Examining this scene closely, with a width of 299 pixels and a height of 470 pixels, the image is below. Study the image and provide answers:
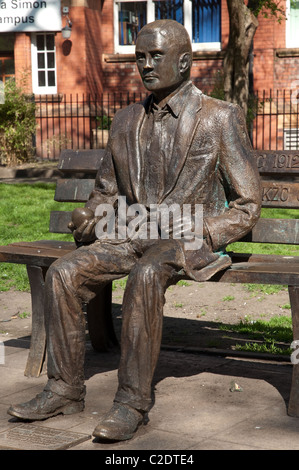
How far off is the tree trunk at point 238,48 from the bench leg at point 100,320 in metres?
9.36

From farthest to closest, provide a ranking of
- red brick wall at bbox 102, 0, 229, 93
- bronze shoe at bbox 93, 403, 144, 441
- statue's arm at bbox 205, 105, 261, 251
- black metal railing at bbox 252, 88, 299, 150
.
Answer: red brick wall at bbox 102, 0, 229, 93
black metal railing at bbox 252, 88, 299, 150
statue's arm at bbox 205, 105, 261, 251
bronze shoe at bbox 93, 403, 144, 441

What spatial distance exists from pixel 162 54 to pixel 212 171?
71 centimetres

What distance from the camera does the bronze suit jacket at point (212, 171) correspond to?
15.0 feet

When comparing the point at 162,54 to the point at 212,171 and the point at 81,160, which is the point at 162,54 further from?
the point at 81,160

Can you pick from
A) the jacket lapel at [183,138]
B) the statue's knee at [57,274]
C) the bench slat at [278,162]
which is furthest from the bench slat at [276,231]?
the statue's knee at [57,274]

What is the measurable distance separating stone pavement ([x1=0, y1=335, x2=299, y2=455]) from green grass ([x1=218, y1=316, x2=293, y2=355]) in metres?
0.24

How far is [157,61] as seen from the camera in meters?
4.68

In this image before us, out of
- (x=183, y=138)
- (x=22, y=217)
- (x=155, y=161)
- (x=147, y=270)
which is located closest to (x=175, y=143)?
(x=183, y=138)

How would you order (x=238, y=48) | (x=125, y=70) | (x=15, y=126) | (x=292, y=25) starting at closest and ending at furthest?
(x=238, y=48) → (x=15, y=126) → (x=292, y=25) → (x=125, y=70)

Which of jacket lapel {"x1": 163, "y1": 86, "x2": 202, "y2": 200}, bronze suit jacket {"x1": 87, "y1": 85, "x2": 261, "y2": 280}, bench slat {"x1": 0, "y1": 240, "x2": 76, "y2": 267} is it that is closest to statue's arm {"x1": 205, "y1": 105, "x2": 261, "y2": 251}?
bronze suit jacket {"x1": 87, "y1": 85, "x2": 261, "y2": 280}

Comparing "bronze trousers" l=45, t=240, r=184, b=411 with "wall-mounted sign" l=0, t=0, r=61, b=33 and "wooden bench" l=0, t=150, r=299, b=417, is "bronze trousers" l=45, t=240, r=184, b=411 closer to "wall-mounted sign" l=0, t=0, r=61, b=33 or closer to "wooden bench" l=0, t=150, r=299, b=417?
"wooden bench" l=0, t=150, r=299, b=417

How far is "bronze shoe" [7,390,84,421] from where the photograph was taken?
13.5 ft

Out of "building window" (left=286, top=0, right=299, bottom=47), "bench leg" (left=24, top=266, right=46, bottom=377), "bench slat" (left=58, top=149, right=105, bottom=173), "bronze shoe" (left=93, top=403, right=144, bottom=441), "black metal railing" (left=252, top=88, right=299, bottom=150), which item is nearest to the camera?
"bronze shoe" (left=93, top=403, right=144, bottom=441)

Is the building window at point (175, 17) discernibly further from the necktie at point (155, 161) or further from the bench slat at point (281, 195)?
the necktie at point (155, 161)
